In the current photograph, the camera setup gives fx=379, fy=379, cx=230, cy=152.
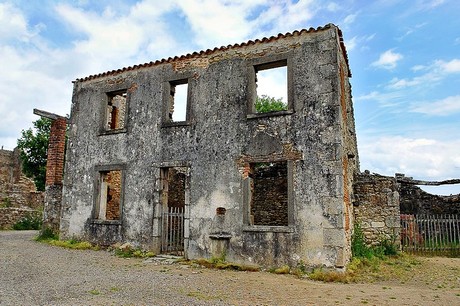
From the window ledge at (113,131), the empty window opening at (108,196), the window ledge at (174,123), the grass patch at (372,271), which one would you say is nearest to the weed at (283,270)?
the grass patch at (372,271)

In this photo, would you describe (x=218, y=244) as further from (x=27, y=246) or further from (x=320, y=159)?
(x=27, y=246)

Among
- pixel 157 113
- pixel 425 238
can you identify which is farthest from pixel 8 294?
pixel 425 238

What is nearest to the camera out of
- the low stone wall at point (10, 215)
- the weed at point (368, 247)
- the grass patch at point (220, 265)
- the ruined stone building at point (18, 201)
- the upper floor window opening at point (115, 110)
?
the grass patch at point (220, 265)

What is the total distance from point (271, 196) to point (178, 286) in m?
7.55

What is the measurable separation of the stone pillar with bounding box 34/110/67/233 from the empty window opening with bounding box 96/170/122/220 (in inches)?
84.2

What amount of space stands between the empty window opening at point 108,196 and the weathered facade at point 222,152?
0.05m

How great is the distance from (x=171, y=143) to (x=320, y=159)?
446 centimetres

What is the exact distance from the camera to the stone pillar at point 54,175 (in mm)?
14164

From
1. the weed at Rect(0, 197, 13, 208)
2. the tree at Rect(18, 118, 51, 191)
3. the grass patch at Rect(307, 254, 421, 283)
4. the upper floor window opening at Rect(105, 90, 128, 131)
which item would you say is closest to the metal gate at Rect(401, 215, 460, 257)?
the grass patch at Rect(307, 254, 421, 283)

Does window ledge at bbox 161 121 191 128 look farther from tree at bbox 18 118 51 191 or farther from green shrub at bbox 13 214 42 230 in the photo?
tree at bbox 18 118 51 191

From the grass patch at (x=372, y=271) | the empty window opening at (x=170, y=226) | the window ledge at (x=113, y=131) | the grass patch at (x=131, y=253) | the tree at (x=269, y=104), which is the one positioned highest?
the tree at (x=269, y=104)

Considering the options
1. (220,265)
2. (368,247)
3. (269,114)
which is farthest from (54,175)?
(368,247)

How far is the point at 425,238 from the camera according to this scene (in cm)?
1266

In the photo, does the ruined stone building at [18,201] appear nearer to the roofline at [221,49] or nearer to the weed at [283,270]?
the roofline at [221,49]
